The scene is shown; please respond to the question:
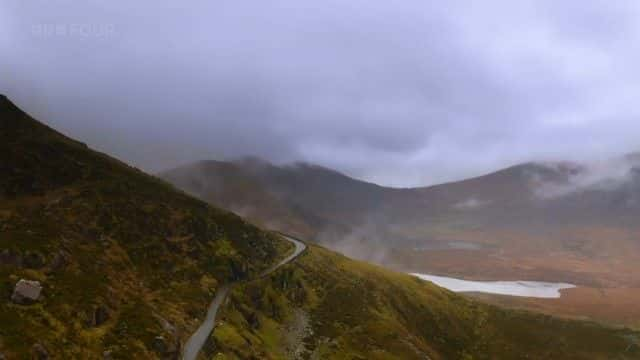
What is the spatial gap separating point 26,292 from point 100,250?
2990 cm

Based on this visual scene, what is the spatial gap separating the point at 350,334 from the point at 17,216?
72576 mm

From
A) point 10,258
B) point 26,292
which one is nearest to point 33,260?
point 10,258

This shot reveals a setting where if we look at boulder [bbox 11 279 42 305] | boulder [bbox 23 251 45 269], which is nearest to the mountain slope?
boulder [bbox 23 251 45 269]

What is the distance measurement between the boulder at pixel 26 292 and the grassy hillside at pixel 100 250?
119 centimetres

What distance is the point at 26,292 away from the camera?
339ft

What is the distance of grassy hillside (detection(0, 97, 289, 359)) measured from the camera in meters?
103

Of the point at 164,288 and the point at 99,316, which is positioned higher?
the point at 164,288

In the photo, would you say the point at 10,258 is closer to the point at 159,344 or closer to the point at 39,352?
the point at 39,352

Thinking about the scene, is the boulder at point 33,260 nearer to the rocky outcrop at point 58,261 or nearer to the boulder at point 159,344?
the rocky outcrop at point 58,261

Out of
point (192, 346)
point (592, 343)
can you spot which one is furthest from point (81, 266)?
point (592, 343)

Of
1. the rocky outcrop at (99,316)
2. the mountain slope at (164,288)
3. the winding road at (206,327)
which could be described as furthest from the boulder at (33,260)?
the winding road at (206,327)

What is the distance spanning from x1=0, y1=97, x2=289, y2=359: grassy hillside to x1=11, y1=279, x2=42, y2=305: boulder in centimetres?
119

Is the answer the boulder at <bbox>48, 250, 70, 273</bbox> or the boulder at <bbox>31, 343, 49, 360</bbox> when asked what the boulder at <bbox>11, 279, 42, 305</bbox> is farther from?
the boulder at <bbox>31, 343, 49, 360</bbox>

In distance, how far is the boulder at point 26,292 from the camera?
102 metres
